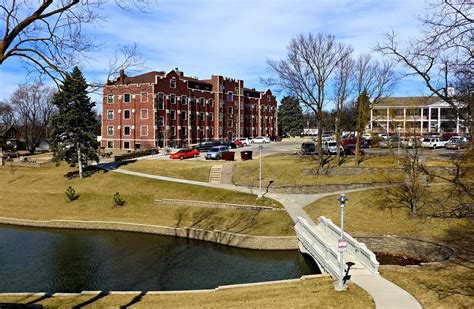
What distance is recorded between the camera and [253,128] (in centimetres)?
9669

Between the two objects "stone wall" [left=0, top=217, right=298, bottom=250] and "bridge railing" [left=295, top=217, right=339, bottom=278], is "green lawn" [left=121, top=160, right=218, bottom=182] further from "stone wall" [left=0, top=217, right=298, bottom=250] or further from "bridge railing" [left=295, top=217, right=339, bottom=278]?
"bridge railing" [left=295, top=217, right=339, bottom=278]

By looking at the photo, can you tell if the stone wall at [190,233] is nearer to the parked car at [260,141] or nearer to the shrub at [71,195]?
the shrub at [71,195]

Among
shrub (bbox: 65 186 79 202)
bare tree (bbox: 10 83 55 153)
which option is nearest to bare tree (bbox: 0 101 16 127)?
bare tree (bbox: 10 83 55 153)

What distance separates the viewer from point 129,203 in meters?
34.5

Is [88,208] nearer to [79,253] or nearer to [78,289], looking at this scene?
[79,253]

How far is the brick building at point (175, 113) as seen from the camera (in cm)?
6675

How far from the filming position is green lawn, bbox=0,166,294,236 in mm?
28266

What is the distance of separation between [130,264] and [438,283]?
16.1 metres

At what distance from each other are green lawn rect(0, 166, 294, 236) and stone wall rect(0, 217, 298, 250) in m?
0.90

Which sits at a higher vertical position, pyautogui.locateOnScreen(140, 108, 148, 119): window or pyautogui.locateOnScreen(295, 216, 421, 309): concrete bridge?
pyautogui.locateOnScreen(140, 108, 148, 119): window

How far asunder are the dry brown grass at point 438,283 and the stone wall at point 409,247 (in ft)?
16.7

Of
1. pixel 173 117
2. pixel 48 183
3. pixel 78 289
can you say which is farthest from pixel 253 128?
pixel 78 289

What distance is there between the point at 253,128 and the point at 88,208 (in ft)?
215

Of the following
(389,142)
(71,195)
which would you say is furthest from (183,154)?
(389,142)
